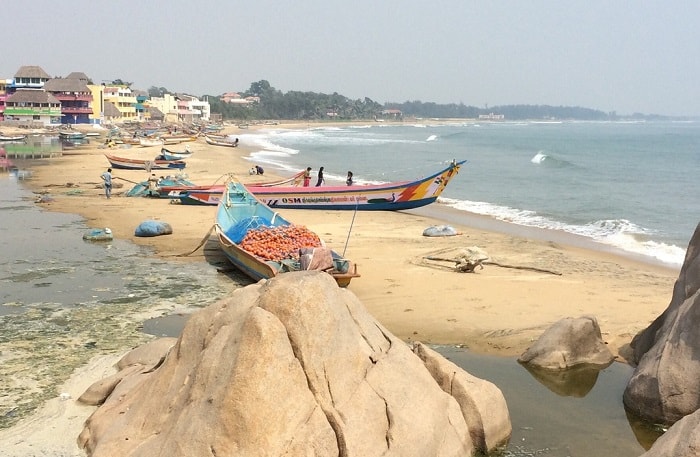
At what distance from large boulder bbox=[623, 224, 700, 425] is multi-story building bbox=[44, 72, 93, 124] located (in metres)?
102

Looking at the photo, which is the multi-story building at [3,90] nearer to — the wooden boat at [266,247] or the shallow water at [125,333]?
the shallow water at [125,333]

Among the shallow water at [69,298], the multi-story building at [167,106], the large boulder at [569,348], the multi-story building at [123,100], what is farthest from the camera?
the multi-story building at [167,106]

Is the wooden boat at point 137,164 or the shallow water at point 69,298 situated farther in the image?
the wooden boat at point 137,164

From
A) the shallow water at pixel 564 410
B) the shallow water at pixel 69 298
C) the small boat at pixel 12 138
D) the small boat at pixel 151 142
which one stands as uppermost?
the shallow water at pixel 564 410

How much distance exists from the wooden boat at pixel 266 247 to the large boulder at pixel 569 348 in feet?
15.2

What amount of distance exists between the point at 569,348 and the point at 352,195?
57.7ft

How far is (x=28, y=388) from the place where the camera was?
987 cm

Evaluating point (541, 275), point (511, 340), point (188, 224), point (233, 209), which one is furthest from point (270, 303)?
point (188, 224)

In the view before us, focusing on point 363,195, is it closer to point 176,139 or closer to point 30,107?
point 176,139

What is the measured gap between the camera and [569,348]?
11.0m

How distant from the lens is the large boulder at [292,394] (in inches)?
265

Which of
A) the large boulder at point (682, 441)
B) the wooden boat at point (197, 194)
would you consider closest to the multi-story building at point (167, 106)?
the wooden boat at point (197, 194)

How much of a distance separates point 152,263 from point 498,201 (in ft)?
68.0

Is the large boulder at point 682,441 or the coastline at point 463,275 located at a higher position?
the large boulder at point 682,441
